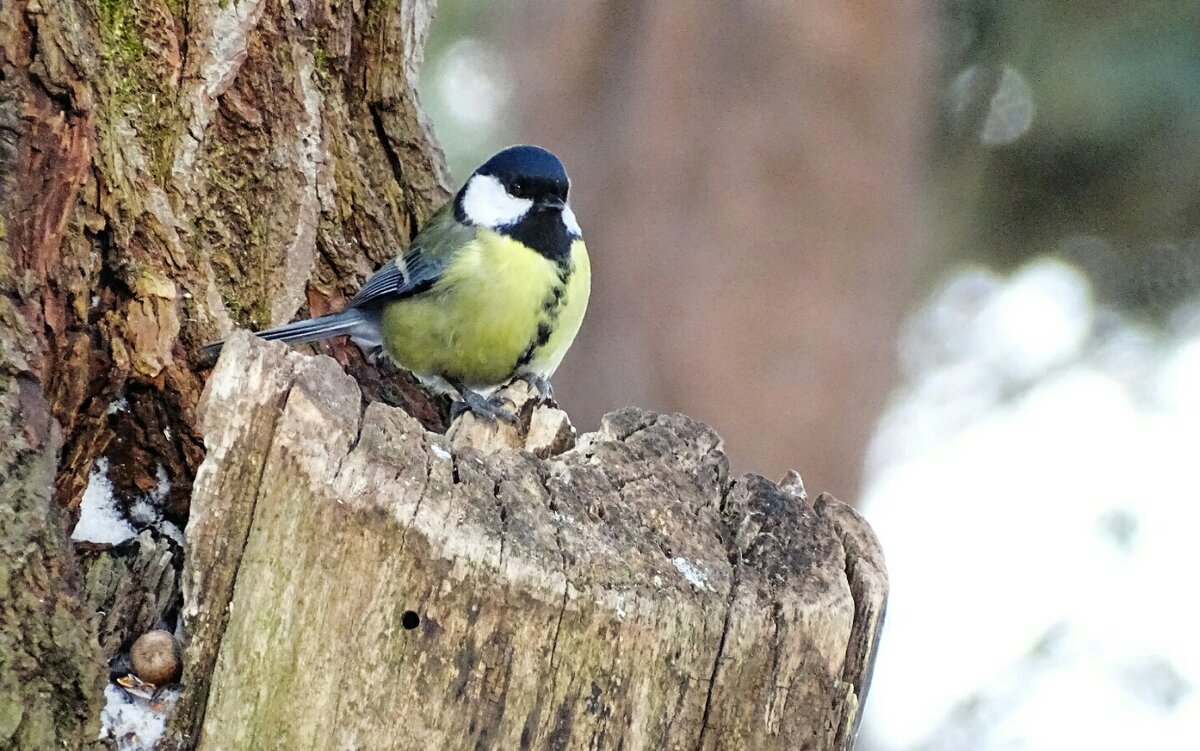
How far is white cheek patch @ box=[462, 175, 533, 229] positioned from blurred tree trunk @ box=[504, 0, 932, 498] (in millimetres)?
768

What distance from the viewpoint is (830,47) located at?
10.4ft

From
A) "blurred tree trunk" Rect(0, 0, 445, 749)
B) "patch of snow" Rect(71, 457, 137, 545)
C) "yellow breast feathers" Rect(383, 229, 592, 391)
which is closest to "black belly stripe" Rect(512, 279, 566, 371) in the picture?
"yellow breast feathers" Rect(383, 229, 592, 391)

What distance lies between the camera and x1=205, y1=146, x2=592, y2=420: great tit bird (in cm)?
228

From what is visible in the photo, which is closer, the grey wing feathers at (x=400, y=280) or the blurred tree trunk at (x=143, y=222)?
the blurred tree trunk at (x=143, y=222)

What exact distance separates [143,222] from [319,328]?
45cm

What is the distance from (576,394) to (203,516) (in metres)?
2.10

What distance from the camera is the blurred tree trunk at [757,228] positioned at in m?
3.08

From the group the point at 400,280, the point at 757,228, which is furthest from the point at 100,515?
the point at 757,228

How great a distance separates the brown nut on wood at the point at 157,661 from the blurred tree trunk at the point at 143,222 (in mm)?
58

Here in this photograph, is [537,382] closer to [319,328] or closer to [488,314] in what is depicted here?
[488,314]

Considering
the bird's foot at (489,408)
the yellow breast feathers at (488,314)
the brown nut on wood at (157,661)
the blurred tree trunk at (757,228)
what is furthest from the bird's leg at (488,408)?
the blurred tree trunk at (757,228)

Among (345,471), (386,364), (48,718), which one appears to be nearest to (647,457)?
(345,471)

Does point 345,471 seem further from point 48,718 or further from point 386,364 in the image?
point 386,364

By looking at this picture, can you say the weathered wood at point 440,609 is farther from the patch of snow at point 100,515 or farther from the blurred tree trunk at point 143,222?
the patch of snow at point 100,515
